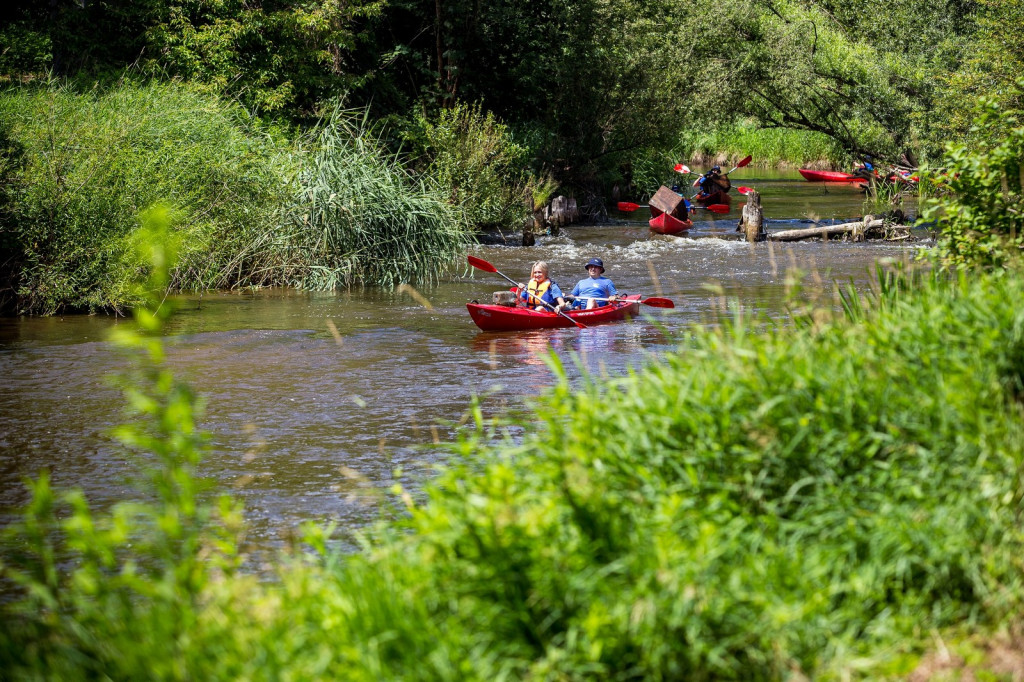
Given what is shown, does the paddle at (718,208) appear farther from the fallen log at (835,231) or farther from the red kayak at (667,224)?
the fallen log at (835,231)

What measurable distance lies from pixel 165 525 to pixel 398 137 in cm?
2270

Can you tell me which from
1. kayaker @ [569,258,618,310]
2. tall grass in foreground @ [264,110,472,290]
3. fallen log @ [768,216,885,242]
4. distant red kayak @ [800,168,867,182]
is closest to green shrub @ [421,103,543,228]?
tall grass in foreground @ [264,110,472,290]

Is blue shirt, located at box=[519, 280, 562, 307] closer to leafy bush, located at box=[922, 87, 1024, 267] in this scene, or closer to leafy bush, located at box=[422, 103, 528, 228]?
leafy bush, located at box=[922, 87, 1024, 267]

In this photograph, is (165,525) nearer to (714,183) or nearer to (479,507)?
(479,507)

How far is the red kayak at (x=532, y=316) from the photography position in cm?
1303

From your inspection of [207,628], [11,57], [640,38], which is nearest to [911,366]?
[207,628]

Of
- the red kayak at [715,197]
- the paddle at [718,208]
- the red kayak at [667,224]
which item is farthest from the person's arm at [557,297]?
the red kayak at [715,197]

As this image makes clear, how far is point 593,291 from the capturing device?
14.1 metres

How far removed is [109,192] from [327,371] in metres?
4.86

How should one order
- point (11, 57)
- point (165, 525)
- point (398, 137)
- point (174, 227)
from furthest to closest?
point (398, 137) < point (11, 57) < point (174, 227) < point (165, 525)

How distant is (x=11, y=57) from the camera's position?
67.1 feet

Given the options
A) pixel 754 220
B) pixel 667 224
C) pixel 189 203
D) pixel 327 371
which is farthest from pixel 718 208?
pixel 327 371

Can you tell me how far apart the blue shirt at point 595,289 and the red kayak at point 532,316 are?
0.28m

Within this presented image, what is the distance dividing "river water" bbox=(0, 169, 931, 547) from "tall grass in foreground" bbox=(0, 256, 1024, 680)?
64 centimetres
